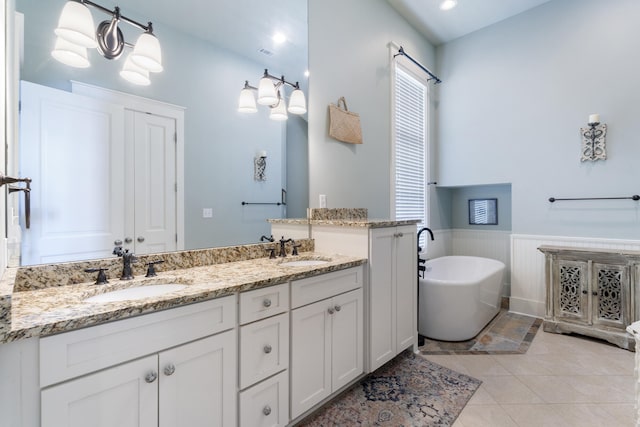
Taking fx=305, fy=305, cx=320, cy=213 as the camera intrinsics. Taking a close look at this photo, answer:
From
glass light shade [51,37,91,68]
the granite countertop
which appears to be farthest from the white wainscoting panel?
glass light shade [51,37,91,68]

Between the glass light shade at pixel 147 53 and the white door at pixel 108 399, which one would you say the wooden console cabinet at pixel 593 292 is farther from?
the glass light shade at pixel 147 53

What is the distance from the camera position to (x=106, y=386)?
95 cm

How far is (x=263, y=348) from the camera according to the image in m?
1.38

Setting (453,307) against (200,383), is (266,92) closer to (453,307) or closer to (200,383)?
(200,383)

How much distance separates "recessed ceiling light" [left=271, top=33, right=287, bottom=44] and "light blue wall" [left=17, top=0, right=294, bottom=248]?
0.26 m

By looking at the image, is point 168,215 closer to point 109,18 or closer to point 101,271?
point 101,271

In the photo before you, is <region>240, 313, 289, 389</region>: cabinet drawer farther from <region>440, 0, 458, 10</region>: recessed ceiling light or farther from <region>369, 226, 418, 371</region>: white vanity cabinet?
<region>440, 0, 458, 10</region>: recessed ceiling light

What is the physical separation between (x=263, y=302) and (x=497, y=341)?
7.74ft

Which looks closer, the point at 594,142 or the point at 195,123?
the point at 195,123

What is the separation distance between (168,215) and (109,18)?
965mm

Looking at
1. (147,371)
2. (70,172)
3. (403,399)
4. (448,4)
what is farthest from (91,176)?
(448,4)

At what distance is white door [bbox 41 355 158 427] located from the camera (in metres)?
0.88

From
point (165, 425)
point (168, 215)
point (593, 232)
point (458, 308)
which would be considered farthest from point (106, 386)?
point (593, 232)

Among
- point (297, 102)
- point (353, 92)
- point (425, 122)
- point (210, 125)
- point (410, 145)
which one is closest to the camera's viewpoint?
point (210, 125)
